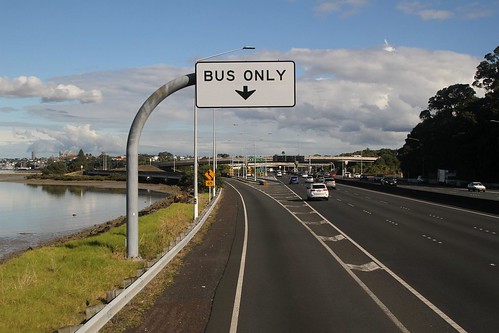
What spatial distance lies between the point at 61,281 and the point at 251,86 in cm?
644

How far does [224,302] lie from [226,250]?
731 cm

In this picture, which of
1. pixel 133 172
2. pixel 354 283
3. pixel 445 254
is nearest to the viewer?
pixel 354 283

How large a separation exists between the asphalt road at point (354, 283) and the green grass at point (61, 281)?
224 cm

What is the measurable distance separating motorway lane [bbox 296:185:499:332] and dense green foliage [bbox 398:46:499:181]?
1919 inches

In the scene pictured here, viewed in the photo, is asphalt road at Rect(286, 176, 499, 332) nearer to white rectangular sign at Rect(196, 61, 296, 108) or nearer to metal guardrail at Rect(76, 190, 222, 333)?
white rectangular sign at Rect(196, 61, 296, 108)

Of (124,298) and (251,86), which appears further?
(251,86)

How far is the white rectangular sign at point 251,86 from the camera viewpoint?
43.5 feet

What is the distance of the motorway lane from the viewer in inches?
363

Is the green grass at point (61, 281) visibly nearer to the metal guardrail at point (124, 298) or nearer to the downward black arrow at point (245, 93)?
the metal guardrail at point (124, 298)

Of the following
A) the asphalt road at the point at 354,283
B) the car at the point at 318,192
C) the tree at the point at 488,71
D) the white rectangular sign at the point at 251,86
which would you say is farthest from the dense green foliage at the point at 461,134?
the white rectangular sign at the point at 251,86

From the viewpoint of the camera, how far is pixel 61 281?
10.3 meters

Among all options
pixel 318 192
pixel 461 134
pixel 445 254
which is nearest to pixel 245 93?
pixel 445 254

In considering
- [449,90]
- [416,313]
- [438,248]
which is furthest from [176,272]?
[449,90]

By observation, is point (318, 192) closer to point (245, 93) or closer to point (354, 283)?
point (245, 93)
